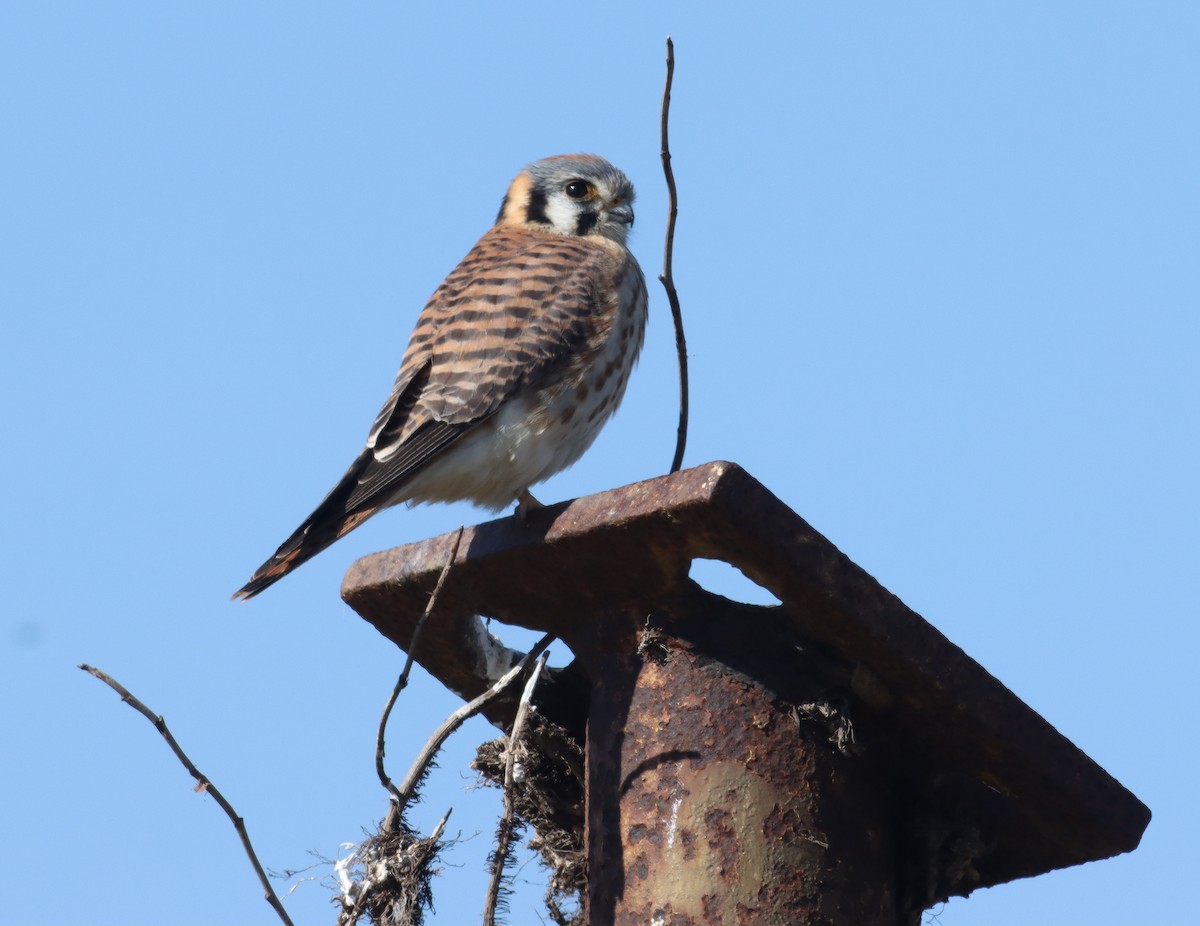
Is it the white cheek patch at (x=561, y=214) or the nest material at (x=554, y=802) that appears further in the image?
the white cheek patch at (x=561, y=214)

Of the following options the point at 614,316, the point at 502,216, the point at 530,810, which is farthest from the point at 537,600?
the point at 502,216

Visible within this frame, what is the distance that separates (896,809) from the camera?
307 cm

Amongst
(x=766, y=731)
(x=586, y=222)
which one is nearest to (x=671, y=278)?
(x=766, y=731)

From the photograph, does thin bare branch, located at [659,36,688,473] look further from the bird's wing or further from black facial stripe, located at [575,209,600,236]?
black facial stripe, located at [575,209,600,236]

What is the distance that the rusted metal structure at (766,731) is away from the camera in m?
2.77

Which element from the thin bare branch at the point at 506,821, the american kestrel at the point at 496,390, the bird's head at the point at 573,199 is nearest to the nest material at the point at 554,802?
the thin bare branch at the point at 506,821

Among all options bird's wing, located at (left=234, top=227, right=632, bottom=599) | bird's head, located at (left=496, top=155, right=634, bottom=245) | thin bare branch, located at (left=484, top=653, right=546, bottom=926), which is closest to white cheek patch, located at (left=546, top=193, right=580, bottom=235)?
bird's head, located at (left=496, top=155, right=634, bottom=245)

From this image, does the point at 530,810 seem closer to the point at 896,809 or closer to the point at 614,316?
the point at 896,809

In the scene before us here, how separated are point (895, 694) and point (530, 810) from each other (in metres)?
0.82

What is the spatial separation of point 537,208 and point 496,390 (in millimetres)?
1805

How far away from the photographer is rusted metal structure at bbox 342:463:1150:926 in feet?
9.07

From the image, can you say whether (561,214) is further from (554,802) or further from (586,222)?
(554,802)

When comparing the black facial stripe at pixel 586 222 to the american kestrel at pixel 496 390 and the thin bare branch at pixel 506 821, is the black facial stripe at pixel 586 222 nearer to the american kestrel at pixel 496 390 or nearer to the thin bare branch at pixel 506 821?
the american kestrel at pixel 496 390

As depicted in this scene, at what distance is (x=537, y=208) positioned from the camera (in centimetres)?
555
